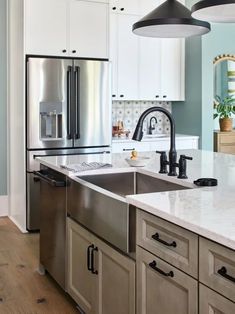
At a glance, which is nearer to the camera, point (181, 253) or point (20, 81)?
point (181, 253)

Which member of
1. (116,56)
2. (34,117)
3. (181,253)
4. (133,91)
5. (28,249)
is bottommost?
(28,249)

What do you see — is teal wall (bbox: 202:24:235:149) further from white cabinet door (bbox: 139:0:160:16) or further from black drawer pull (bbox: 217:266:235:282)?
black drawer pull (bbox: 217:266:235:282)

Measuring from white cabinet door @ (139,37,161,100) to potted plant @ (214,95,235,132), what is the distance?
3.25 feet

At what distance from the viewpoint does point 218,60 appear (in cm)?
627

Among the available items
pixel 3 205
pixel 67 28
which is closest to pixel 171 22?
pixel 67 28

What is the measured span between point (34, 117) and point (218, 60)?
2832 millimetres

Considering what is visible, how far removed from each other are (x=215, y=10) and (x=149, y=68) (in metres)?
3.27

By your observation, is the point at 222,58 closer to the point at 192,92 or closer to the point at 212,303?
the point at 192,92

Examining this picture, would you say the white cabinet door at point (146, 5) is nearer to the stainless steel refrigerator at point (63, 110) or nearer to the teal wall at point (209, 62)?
the teal wall at point (209, 62)

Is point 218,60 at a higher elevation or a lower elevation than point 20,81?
higher

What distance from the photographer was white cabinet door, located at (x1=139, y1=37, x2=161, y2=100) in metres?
5.79

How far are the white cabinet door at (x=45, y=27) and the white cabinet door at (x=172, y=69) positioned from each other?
1541 millimetres

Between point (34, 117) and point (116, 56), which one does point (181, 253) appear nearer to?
point (34, 117)

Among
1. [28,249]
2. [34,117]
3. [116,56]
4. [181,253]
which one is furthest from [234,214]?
[116,56]
